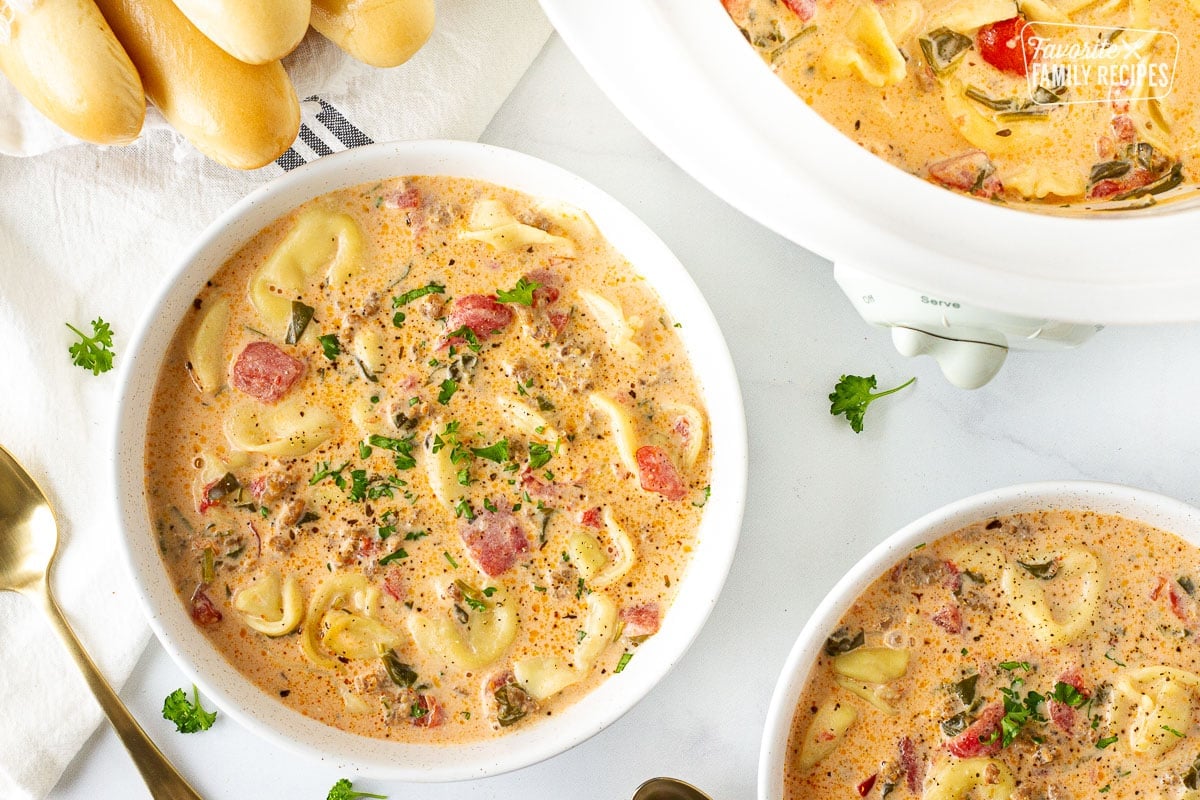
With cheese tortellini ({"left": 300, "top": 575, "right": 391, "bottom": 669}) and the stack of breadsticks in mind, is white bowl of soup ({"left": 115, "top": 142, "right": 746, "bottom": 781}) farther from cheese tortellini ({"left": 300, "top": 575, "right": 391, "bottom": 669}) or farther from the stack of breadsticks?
the stack of breadsticks

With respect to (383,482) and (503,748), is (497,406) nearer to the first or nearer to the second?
(383,482)

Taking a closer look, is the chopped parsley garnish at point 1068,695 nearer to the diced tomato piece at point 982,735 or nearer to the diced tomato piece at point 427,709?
Answer: the diced tomato piece at point 982,735

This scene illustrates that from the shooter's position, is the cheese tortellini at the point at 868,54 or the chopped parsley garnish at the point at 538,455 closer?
the cheese tortellini at the point at 868,54

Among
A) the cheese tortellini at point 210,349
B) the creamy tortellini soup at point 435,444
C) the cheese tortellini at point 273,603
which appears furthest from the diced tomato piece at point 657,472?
the cheese tortellini at point 210,349

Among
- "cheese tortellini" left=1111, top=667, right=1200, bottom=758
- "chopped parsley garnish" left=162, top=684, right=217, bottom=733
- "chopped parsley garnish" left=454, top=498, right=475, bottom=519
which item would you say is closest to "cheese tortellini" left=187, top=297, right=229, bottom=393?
"chopped parsley garnish" left=454, top=498, right=475, bottom=519

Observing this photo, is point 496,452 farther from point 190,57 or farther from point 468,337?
point 190,57

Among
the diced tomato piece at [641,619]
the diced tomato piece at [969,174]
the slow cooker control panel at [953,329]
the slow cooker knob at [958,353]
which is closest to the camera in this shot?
the diced tomato piece at [969,174]

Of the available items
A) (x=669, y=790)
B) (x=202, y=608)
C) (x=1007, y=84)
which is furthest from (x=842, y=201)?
(x=202, y=608)
